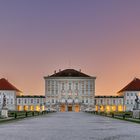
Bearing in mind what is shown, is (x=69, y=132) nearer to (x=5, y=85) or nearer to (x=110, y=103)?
(x=5, y=85)

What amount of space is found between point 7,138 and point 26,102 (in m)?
107

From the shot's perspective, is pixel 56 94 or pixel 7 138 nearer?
pixel 7 138

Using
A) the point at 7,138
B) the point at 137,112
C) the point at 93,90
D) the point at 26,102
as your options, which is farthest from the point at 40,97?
the point at 7,138

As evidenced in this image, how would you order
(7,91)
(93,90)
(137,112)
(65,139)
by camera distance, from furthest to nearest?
(93,90)
(7,91)
(137,112)
(65,139)

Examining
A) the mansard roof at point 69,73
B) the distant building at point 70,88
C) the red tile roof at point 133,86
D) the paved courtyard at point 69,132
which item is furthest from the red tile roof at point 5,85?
the paved courtyard at point 69,132

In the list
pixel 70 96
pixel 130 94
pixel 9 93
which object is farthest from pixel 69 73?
pixel 130 94

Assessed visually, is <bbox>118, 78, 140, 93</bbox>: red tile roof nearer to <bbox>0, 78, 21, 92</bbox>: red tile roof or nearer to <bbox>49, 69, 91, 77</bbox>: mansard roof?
<bbox>49, 69, 91, 77</bbox>: mansard roof

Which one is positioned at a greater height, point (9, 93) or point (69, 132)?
point (9, 93)

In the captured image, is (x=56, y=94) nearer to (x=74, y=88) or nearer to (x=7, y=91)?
(x=74, y=88)

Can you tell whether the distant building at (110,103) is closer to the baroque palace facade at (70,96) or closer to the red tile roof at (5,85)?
the baroque palace facade at (70,96)

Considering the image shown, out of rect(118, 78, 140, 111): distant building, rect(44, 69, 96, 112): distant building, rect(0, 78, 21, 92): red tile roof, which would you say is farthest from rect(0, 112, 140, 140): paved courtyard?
rect(44, 69, 96, 112): distant building

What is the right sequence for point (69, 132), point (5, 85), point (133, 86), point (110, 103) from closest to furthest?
1. point (69, 132)
2. point (5, 85)
3. point (133, 86)
4. point (110, 103)

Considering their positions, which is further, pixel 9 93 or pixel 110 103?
pixel 110 103

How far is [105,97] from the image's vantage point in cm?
12094
